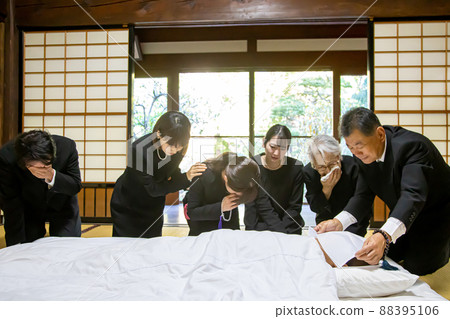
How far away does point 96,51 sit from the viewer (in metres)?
3.68

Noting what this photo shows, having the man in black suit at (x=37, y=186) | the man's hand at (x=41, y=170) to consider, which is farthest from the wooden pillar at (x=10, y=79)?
the man's hand at (x=41, y=170)

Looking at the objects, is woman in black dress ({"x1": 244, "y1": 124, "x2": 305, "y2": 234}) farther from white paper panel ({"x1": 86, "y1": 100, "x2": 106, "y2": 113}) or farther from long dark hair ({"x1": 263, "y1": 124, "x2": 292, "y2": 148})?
white paper panel ({"x1": 86, "y1": 100, "x2": 106, "y2": 113})

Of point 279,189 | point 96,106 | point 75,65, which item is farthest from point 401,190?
point 75,65

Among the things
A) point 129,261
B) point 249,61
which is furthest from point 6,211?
point 249,61

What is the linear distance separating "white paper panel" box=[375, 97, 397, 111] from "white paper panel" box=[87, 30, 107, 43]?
3301 mm

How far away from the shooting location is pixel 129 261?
4.23 ft

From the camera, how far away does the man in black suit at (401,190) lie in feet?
4.21

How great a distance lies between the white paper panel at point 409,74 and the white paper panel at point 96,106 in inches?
138

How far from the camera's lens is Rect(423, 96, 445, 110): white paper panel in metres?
3.29

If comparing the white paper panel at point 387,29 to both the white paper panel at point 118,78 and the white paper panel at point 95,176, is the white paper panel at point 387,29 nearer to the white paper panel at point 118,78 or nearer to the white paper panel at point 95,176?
the white paper panel at point 118,78

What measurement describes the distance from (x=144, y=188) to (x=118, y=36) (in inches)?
95.2

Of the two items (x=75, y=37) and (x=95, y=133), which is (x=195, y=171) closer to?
(x=95, y=133)

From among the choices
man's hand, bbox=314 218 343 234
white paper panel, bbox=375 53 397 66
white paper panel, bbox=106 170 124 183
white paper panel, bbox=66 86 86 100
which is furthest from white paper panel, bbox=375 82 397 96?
white paper panel, bbox=66 86 86 100

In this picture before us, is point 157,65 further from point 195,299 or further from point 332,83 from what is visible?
point 195,299
